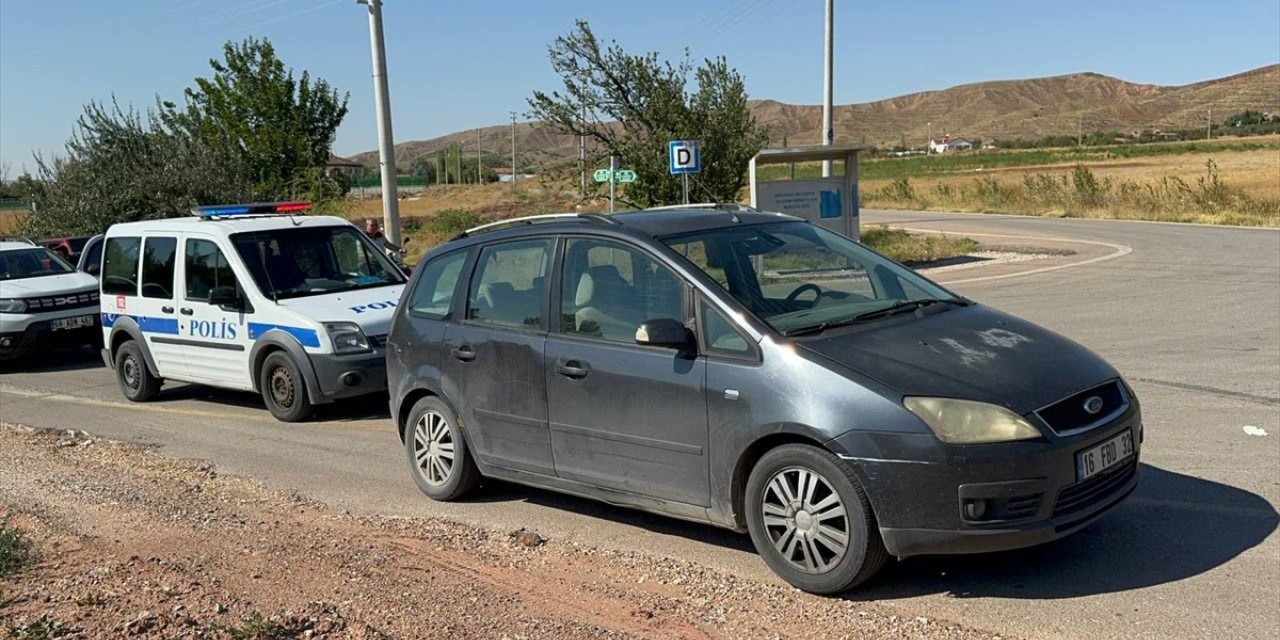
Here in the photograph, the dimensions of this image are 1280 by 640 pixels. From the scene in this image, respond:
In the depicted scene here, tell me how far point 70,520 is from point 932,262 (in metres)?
19.6

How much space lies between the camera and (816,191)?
65.6ft

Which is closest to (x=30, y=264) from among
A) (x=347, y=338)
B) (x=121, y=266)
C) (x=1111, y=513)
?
(x=121, y=266)

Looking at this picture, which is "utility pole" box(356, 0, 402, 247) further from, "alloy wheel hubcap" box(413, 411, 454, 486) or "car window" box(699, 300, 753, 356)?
"car window" box(699, 300, 753, 356)

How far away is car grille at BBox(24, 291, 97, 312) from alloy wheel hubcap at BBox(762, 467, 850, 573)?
12.3m

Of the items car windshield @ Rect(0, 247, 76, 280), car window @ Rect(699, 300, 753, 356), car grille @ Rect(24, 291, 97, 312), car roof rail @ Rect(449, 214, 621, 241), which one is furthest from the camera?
car windshield @ Rect(0, 247, 76, 280)

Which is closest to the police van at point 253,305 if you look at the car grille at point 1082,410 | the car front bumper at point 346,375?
the car front bumper at point 346,375

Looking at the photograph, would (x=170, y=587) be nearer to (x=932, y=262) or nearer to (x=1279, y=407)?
(x=1279, y=407)

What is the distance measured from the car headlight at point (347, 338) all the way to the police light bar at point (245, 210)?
2.13 m

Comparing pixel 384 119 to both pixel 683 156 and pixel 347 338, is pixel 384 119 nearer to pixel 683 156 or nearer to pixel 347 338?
pixel 683 156

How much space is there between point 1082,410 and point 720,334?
161 centimetres

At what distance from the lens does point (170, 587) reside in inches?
197

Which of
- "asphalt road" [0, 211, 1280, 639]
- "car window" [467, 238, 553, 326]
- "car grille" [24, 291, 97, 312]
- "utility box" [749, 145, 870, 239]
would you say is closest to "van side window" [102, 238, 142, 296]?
"asphalt road" [0, 211, 1280, 639]

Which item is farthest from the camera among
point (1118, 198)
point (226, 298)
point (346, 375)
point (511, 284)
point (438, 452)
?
point (1118, 198)

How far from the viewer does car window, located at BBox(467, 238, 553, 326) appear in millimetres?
6137
